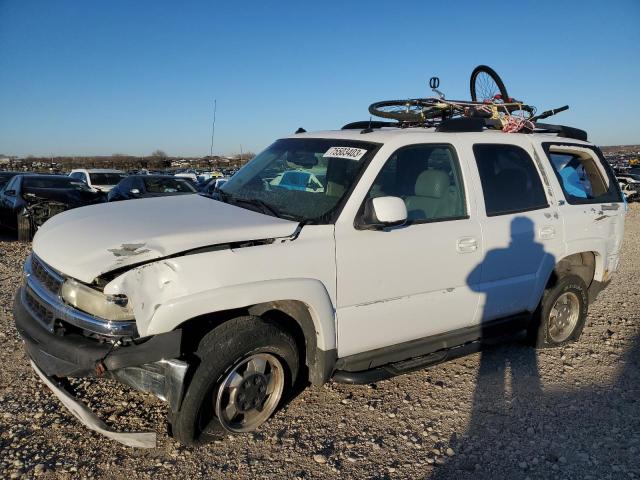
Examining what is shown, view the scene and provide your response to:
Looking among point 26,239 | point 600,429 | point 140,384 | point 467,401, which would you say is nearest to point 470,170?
point 467,401

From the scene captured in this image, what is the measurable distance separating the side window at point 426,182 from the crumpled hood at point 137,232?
3.09ft

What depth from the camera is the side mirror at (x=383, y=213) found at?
10.4 feet

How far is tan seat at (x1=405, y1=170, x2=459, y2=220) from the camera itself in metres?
3.80

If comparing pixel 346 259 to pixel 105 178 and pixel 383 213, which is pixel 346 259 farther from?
pixel 105 178

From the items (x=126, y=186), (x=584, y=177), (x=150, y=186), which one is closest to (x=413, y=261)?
(x=584, y=177)

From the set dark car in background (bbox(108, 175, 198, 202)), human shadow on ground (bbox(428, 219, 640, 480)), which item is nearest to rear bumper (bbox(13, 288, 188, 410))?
human shadow on ground (bbox(428, 219, 640, 480))

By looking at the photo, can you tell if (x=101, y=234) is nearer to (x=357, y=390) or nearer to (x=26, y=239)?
(x=357, y=390)

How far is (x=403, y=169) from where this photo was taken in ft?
12.4

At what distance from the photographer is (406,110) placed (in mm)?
4938

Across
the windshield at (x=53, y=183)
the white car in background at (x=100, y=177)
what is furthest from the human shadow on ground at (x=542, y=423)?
the white car in background at (x=100, y=177)

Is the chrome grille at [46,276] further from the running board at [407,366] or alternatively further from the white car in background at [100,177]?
the white car in background at [100,177]

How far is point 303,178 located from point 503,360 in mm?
2624

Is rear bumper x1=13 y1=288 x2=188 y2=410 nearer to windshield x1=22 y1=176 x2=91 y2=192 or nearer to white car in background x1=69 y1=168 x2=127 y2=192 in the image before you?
windshield x1=22 y1=176 x2=91 y2=192

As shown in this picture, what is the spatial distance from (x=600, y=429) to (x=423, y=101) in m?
3.08
